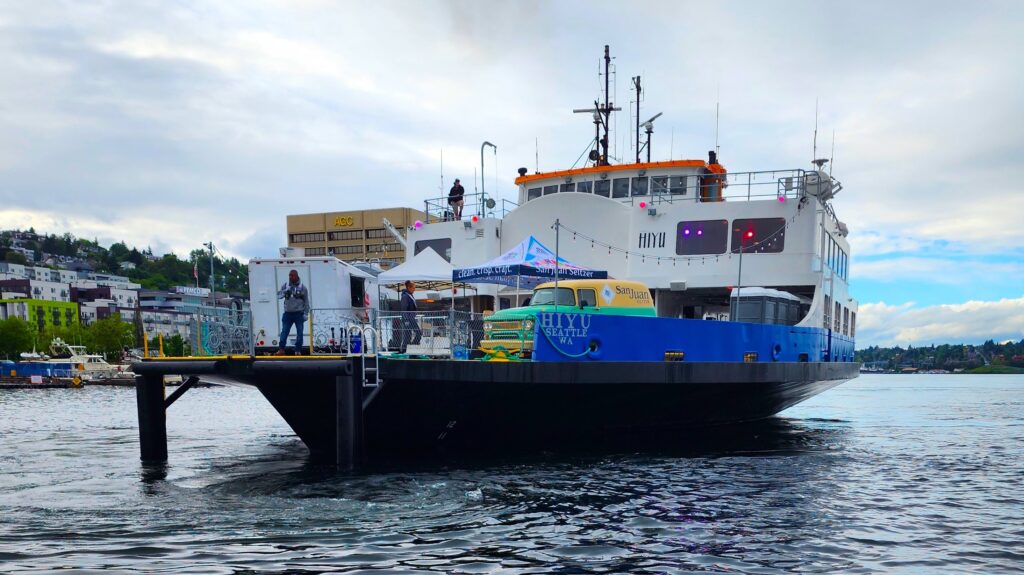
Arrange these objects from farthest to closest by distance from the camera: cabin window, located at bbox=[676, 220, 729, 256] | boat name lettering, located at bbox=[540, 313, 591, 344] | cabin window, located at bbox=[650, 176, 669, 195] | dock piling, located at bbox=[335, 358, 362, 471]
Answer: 1. cabin window, located at bbox=[650, 176, 669, 195]
2. cabin window, located at bbox=[676, 220, 729, 256]
3. boat name lettering, located at bbox=[540, 313, 591, 344]
4. dock piling, located at bbox=[335, 358, 362, 471]

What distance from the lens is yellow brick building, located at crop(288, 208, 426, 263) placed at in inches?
4441

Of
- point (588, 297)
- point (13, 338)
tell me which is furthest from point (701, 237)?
point (13, 338)

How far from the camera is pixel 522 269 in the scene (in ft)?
52.1

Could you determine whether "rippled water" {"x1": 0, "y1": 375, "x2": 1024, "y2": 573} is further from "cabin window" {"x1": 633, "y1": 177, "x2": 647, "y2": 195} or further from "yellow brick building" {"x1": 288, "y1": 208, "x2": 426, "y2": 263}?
"yellow brick building" {"x1": 288, "y1": 208, "x2": 426, "y2": 263}

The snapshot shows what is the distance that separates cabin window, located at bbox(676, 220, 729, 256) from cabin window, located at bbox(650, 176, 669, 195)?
1.78m

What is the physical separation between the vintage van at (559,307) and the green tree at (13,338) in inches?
4022

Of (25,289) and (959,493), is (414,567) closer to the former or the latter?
(959,493)

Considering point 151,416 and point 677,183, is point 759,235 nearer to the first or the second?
point 677,183

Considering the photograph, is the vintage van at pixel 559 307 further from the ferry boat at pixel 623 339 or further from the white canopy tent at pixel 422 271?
the white canopy tent at pixel 422 271

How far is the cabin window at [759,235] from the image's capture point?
19.3 meters

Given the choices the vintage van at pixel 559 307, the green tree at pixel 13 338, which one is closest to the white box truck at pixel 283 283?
the vintage van at pixel 559 307

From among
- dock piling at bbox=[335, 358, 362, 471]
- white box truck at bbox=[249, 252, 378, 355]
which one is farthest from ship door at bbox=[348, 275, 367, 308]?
dock piling at bbox=[335, 358, 362, 471]

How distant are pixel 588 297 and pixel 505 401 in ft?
8.71

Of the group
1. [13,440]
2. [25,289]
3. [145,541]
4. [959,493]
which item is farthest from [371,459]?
[25,289]
